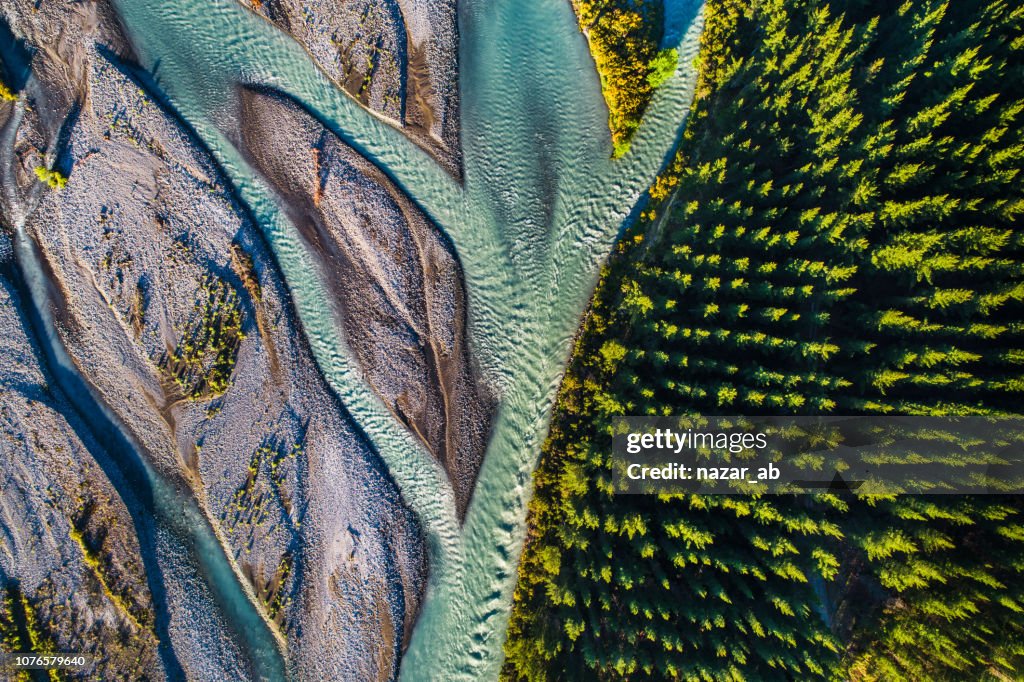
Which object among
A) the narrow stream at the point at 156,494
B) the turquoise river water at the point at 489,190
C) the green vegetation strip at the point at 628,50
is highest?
the green vegetation strip at the point at 628,50

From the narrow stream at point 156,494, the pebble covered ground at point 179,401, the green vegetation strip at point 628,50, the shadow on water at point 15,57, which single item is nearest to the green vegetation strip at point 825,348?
the green vegetation strip at point 628,50

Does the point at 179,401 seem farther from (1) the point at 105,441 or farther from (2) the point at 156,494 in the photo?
(2) the point at 156,494

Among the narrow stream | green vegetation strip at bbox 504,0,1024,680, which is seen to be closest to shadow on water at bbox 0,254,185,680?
the narrow stream

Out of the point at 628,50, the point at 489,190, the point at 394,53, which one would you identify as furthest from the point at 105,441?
the point at 628,50

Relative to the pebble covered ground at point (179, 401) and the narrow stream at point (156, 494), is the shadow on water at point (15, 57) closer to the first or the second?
the pebble covered ground at point (179, 401)

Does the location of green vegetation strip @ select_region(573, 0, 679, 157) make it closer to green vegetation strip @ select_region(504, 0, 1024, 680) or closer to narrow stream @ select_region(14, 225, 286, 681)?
green vegetation strip @ select_region(504, 0, 1024, 680)

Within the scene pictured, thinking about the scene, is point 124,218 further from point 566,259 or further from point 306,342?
point 566,259
